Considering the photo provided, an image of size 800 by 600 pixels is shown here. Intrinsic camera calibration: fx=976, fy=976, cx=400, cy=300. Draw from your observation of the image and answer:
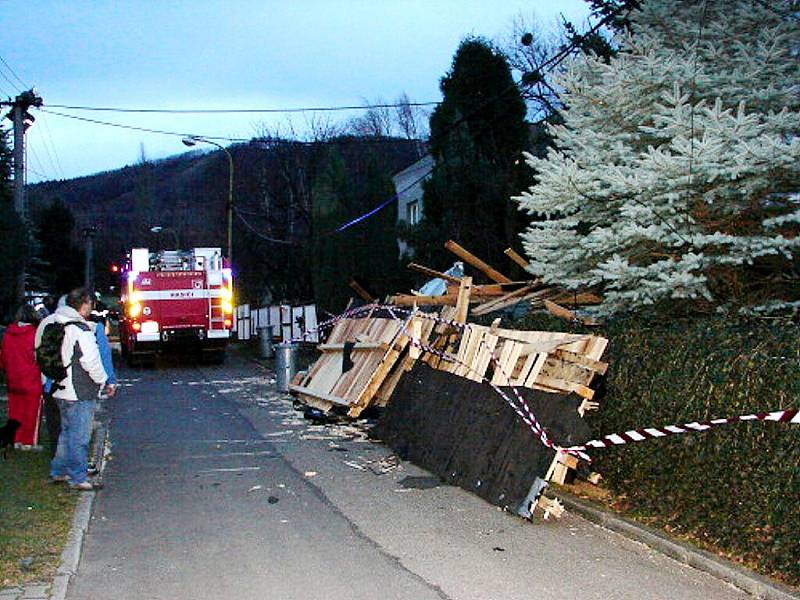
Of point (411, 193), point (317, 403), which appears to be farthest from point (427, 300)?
point (411, 193)

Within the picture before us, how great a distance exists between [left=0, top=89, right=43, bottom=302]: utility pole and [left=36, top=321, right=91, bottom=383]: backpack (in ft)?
55.5

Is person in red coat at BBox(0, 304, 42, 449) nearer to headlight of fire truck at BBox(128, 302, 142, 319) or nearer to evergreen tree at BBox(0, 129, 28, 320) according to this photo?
evergreen tree at BBox(0, 129, 28, 320)

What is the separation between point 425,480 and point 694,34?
5480 mm

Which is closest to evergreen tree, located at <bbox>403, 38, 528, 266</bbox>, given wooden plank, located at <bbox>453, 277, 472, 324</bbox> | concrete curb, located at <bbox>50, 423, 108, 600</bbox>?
wooden plank, located at <bbox>453, 277, 472, 324</bbox>

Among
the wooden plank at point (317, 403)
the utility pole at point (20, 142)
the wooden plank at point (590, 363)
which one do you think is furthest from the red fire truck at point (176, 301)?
the wooden plank at point (590, 363)

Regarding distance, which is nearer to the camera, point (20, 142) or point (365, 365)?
point (365, 365)

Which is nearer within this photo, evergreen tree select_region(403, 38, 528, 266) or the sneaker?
the sneaker

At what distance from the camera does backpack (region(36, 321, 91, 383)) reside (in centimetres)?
934

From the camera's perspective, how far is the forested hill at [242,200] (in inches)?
1790

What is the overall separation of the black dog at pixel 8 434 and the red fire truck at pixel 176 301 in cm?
1504

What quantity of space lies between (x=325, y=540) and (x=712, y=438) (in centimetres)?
317

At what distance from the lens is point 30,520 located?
8320mm

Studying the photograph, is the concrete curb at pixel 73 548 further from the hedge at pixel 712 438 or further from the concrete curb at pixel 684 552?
the hedge at pixel 712 438

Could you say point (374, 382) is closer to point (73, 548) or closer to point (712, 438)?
point (73, 548)
